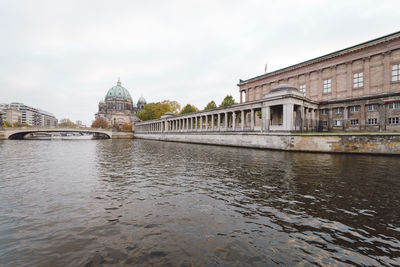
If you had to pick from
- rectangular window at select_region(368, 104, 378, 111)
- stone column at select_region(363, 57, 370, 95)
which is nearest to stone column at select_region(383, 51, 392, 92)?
stone column at select_region(363, 57, 370, 95)

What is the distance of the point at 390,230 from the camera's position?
5383 millimetres

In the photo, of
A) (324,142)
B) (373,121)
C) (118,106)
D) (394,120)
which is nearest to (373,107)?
(373,121)

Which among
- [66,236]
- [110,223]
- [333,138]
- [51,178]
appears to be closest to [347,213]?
[110,223]

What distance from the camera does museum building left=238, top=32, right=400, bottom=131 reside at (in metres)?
32.0

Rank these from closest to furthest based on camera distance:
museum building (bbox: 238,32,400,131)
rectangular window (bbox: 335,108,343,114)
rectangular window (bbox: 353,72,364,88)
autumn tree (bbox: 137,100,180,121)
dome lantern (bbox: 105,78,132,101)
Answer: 1. museum building (bbox: 238,32,400,131)
2. rectangular window (bbox: 353,72,364,88)
3. rectangular window (bbox: 335,108,343,114)
4. autumn tree (bbox: 137,100,180,121)
5. dome lantern (bbox: 105,78,132,101)

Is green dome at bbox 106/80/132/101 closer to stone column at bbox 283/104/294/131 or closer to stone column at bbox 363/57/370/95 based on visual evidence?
stone column at bbox 283/104/294/131

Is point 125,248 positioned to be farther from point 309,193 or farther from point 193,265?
point 309,193

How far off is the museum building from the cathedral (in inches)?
5770

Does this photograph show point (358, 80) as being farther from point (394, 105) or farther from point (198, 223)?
point (198, 223)

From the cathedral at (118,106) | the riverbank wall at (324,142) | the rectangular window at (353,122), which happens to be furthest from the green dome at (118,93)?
the rectangular window at (353,122)

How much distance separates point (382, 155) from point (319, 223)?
24366 millimetres

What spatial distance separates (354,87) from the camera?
37375 mm

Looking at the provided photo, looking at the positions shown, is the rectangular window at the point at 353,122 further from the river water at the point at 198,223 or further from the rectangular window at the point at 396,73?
the river water at the point at 198,223

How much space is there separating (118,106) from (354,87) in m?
172
